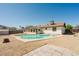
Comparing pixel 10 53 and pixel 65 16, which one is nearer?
pixel 10 53

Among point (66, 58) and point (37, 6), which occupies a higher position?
point (37, 6)

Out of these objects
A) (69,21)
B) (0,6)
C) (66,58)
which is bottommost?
(66,58)

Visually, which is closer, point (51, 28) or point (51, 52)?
point (51, 52)

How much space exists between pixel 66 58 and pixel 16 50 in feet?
6.99

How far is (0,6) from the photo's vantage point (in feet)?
24.6

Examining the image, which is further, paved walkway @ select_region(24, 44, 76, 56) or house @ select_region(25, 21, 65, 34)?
house @ select_region(25, 21, 65, 34)

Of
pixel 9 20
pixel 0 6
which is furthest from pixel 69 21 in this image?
pixel 0 6

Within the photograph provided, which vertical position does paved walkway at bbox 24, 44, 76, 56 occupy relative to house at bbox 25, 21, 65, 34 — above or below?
below

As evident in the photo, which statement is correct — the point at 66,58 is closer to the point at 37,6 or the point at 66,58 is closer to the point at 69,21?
the point at 37,6

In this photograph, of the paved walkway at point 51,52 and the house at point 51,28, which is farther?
the house at point 51,28

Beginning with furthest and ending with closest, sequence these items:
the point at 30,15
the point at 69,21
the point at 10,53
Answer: the point at 69,21 → the point at 30,15 → the point at 10,53

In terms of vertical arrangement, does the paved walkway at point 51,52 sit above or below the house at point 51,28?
below

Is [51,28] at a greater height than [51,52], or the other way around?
[51,28]

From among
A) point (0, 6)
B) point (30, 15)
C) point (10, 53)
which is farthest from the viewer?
point (30, 15)
